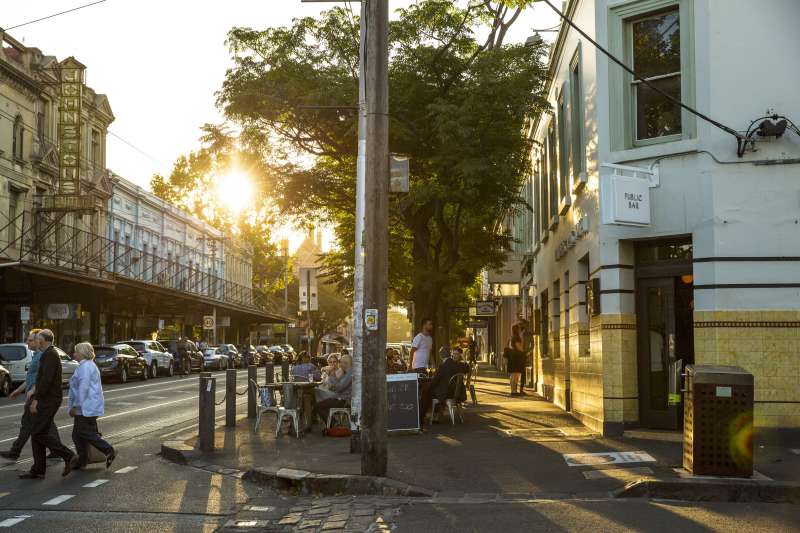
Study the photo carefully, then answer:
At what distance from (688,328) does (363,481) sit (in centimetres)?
627

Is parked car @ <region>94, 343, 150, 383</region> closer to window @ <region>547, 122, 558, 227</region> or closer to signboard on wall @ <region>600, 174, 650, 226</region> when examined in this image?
window @ <region>547, 122, 558, 227</region>

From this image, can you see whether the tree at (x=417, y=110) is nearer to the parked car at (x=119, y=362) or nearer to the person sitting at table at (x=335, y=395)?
the person sitting at table at (x=335, y=395)

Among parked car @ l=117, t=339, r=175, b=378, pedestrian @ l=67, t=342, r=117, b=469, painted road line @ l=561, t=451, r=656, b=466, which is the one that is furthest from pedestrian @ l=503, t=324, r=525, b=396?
parked car @ l=117, t=339, r=175, b=378

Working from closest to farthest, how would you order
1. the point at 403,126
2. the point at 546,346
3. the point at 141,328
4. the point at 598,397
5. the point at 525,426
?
the point at 598,397, the point at 525,426, the point at 403,126, the point at 546,346, the point at 141,328

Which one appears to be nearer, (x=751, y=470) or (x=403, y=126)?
(x=751, y=470)

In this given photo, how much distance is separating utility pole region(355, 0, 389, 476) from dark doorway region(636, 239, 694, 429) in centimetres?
536

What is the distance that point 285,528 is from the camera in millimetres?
7883

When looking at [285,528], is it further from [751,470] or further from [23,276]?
[23,276]

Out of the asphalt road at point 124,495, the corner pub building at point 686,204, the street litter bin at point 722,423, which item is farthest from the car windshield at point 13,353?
the street litter bin at point 722,423

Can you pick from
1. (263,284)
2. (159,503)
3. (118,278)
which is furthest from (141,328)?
(159,503)

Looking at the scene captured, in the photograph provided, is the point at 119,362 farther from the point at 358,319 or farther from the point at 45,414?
the point at 358,319

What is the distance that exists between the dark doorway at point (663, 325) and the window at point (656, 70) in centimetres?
167

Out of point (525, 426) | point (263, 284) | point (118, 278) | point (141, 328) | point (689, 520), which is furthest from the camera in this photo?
point (263, 284)

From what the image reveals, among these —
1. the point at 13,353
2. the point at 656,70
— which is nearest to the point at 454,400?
the point at 656,70
